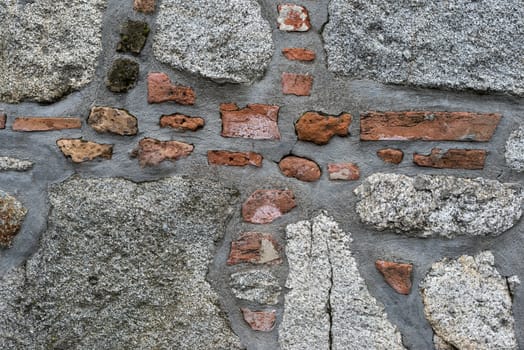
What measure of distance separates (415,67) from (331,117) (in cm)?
21

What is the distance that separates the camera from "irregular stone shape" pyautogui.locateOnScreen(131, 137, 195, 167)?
130cm

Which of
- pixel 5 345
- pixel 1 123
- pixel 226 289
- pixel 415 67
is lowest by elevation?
pixel 5 345

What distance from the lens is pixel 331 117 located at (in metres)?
1.30

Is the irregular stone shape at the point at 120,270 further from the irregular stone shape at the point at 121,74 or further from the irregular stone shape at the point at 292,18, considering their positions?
the irregular stone shape at the point at 292,18

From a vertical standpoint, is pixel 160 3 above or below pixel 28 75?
above

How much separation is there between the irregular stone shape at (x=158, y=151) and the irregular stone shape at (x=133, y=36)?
0.20 m

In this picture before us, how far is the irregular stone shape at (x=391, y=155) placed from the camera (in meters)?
1.29

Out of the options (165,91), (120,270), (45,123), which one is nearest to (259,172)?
(165,91)

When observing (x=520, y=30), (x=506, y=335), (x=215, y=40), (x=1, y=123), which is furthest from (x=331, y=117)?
(x=1, y=123)

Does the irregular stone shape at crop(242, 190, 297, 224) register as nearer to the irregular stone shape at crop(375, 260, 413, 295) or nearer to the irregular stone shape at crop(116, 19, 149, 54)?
the irregular stone shape at crop(375, 260, 413, 295)

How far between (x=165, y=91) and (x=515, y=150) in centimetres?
78

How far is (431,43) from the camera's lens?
4.17 ft

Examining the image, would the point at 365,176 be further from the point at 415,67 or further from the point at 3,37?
the point at 3,37

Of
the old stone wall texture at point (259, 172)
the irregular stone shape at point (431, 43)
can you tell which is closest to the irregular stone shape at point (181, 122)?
the old stone wall texture at point (259, 172)
